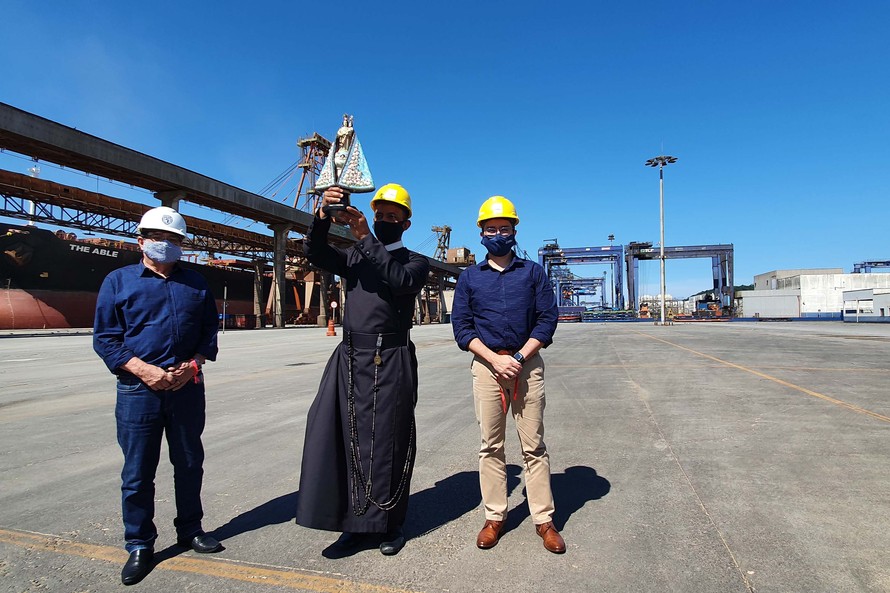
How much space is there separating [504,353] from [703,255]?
7481 centimetres

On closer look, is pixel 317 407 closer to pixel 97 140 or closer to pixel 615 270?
pixel 97 140

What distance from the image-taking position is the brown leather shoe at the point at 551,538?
2.52 meters

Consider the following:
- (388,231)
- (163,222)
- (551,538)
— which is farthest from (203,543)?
(388,231)

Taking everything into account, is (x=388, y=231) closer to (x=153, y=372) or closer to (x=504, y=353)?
(x=504, y=353)

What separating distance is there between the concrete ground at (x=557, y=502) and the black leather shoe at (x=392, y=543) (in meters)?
0.04

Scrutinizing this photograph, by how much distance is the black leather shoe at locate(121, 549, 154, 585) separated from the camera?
2.30 metres

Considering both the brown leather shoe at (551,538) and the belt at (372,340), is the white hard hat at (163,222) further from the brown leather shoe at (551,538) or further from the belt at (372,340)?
the brown leather shoe at (551,538)

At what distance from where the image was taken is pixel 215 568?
2418 mm

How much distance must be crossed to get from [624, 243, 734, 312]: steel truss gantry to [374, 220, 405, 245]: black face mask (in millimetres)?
70605

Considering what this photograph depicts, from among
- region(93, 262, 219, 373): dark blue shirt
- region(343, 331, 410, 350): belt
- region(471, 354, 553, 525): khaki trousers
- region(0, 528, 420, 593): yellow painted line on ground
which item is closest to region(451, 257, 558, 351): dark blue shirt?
region(471, 354, 553, 525): khaki trousers

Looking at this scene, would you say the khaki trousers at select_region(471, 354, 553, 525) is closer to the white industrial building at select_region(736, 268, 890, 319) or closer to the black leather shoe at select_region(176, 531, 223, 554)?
the black leather shoe at select_region(176, 531, 223, 554)

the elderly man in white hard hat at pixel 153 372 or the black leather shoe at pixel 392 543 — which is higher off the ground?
the elderly man in white hard hat at pixel 153 372

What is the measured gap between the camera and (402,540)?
2650 millimetres

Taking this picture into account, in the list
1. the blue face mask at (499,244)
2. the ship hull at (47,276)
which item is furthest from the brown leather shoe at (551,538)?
the ship hull at (47,276)
